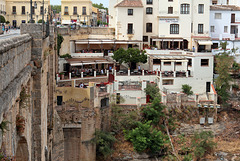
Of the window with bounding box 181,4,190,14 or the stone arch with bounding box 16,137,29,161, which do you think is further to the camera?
the window with bounding box 181,4,190,14

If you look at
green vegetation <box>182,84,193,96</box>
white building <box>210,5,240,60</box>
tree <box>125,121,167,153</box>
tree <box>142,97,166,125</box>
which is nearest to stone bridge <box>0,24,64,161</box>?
tree <box>125,121,167,153</box>

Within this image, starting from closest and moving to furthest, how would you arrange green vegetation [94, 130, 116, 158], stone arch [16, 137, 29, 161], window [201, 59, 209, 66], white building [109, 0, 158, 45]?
stone arch [16, 137, 29, 161]
green vegetation [94, 130, 116, 158]
window [201, 59, 209, 66]
white building [109, 0, 158, 45]

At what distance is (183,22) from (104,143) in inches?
774

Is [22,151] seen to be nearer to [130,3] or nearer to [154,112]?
[154,112]

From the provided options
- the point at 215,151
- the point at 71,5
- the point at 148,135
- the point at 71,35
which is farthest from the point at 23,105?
the point at 71,5

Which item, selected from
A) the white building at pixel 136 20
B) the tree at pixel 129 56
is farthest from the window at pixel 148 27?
the tree at pixel 129 56

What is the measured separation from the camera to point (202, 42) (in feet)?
132

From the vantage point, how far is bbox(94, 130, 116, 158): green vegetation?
2597 centimetres

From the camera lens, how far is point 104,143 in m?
26.3

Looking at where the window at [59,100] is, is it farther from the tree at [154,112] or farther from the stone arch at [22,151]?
the stone arch at [22,151]

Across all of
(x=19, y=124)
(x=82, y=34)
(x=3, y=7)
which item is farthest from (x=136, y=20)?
(x=19, y=124)

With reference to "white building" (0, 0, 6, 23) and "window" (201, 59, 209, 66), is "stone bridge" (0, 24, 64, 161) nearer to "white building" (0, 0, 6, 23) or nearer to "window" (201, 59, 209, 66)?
"window" (201, 59, 209, 66)

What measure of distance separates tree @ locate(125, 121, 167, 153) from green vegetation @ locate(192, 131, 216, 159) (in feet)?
7.25

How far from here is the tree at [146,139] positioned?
26.6 m
